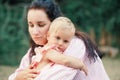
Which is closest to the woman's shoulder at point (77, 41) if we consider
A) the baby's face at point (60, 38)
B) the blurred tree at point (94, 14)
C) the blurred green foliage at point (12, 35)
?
the baby's face at point (60, 38)

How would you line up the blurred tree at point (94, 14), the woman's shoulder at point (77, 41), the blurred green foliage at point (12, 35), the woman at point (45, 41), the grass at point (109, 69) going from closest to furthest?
the woman at point (45, 41), the woman's shoulder at point (77, 41), the grass at point (109, 69), the blurred green foliage at point (12, 35), the blurred tree at point (94, 14)

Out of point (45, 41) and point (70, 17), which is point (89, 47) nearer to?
point (45, 41)

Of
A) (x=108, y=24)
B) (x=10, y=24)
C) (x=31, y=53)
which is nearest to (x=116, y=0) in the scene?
(x=108, y=24)

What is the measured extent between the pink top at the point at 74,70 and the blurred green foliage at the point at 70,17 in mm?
5126

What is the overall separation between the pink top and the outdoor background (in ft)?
15.5

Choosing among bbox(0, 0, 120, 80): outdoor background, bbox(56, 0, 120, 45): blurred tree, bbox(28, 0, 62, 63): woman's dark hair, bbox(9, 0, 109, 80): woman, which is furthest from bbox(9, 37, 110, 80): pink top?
bbox(56, 0, 120, 45): blurred tree

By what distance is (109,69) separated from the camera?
974 centimetres

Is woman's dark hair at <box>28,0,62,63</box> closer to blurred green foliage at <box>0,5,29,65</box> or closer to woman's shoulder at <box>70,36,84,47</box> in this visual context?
woman's shoulder at <box>70,36,84,47</box>

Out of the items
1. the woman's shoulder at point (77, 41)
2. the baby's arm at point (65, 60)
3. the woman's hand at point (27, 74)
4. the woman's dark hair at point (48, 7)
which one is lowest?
the woman's hand at point (27, 74)

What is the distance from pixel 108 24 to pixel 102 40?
0.59 meters

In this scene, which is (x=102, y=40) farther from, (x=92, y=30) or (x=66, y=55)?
(x=66, y=55)

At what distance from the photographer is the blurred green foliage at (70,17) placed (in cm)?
952

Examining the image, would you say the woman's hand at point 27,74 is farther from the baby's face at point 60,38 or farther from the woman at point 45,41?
the baby's face at point 60,38

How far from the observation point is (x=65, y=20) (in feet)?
13.2
